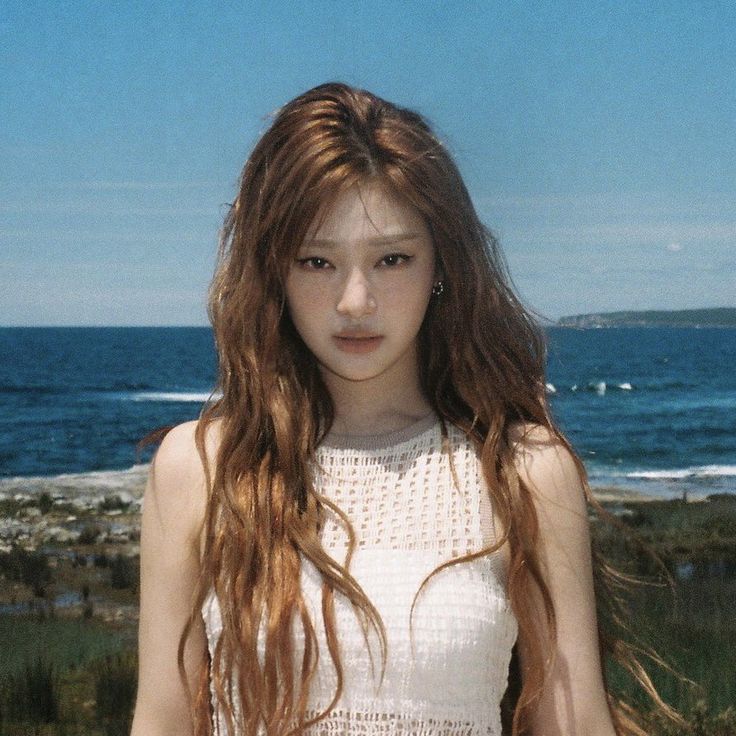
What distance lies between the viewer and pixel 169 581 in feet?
6.60

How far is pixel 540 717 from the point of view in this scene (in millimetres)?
2021

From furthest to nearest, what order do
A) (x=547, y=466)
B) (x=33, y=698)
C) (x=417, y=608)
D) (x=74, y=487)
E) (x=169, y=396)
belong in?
(x=169, y=396)
(x=74, y=487)
(x=33, y=698)
(x=547, y=466)
(x=417, y=608)

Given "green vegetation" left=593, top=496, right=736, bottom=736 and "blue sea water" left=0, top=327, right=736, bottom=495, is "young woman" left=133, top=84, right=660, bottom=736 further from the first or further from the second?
"blue sea water" left=0, top=327, right=736, bottom=495

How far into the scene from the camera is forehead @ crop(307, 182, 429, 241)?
74.7 inches

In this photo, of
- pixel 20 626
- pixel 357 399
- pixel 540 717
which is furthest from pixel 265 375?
pixel 20 626

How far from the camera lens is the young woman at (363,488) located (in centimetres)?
189

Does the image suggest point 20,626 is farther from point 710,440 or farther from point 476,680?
point 710,440

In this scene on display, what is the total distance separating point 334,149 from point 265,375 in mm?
448

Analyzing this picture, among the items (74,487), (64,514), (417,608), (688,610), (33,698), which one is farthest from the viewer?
(74,487)

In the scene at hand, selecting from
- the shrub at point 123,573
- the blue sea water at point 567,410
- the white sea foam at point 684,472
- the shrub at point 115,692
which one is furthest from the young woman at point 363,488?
the white sea foam at point 684,472

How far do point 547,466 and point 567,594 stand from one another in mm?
229

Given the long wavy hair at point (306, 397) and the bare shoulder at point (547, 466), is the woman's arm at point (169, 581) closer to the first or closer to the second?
the long wavy hair at point (306, 397)

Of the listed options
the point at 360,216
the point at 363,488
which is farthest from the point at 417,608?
the point at 360,216

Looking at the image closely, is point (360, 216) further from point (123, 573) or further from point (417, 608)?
point (123, 573)
